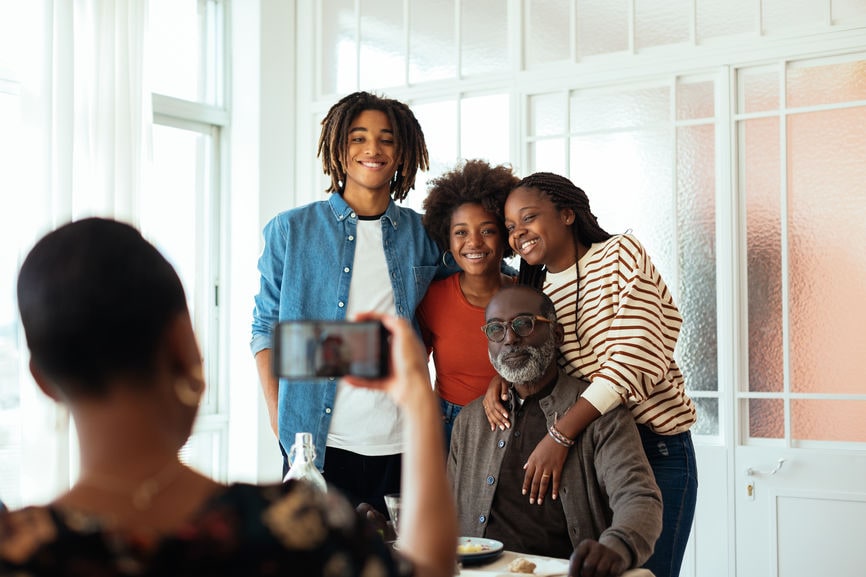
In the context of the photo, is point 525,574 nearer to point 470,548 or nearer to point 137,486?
point 470,548

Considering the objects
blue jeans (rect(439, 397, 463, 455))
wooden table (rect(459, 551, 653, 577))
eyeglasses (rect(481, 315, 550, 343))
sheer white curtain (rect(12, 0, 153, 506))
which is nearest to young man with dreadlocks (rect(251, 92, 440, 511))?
blue jeans (rect(439, 397, 463, 455))

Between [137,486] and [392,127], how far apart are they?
2050mm

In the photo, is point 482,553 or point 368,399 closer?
point 482,553

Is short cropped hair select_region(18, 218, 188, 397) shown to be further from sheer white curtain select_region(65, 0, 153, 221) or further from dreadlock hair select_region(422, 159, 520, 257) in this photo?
sheer white curtain select_region(65, 0, 153, 221)

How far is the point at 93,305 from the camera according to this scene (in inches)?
30.6

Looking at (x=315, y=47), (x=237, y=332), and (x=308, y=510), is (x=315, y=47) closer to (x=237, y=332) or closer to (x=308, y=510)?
(x=237, y=332)

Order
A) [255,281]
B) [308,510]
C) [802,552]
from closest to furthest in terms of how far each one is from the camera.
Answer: [308,510], [802,552], [255,281]

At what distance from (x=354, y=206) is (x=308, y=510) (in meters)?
2.03

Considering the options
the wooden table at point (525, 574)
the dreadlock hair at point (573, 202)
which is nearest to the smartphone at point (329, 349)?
the wooden table at point (525, 574)

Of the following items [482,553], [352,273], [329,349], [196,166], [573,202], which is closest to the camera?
[329,349]

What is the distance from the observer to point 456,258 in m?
2.70

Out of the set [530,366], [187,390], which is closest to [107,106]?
[530,366]

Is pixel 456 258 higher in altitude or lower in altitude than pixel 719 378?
higher

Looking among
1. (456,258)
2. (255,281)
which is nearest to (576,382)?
(456,258)
